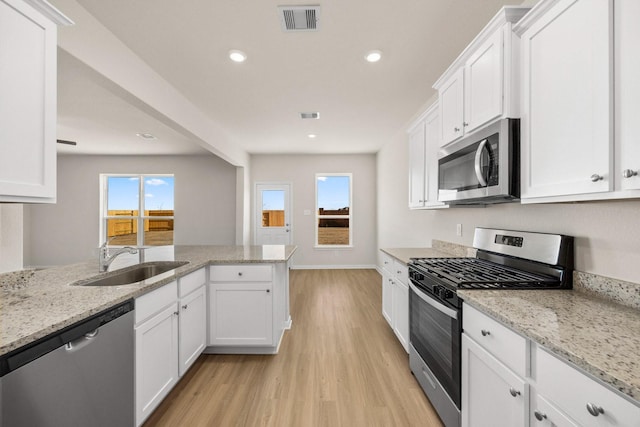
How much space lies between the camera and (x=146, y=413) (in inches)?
63.3

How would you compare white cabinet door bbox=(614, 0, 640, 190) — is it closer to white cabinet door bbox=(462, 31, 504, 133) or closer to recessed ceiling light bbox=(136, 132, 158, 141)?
white cabinet door bbox=(462, 31, 504, 133)

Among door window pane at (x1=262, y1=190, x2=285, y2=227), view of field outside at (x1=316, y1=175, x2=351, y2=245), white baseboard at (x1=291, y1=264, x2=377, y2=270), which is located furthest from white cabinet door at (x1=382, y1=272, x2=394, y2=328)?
door window pane at (x1=262, y1=190, x2=285, y2=227)

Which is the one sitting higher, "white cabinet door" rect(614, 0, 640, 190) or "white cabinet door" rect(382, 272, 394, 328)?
"white cabinet door" rect(614, 0, 640, 190)

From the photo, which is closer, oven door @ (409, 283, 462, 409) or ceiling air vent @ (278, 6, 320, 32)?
oven door @ (409, 283, 462, 409)

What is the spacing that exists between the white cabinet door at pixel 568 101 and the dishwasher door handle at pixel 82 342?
6.87 feet

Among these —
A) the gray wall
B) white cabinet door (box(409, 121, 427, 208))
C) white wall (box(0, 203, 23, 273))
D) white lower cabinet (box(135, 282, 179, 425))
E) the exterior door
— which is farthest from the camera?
the exterior door

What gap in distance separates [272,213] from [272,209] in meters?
0.09

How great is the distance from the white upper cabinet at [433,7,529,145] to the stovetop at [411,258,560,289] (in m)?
0.87

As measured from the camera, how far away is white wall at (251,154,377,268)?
21.3ft

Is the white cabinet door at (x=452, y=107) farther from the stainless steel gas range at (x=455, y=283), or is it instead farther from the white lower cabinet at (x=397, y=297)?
the white lower cabinet at (x=397, y=297)

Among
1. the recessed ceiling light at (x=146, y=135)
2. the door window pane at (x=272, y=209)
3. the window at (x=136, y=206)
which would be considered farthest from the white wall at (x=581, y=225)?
the window at (x=136, y=206)

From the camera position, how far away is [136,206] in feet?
21.4

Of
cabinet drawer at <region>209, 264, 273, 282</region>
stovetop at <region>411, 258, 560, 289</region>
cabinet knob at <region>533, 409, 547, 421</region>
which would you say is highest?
stovetop at <region>411, 258, 560, 289</region>

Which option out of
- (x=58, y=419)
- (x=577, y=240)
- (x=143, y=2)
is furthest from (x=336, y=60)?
(x=58, y=419)
